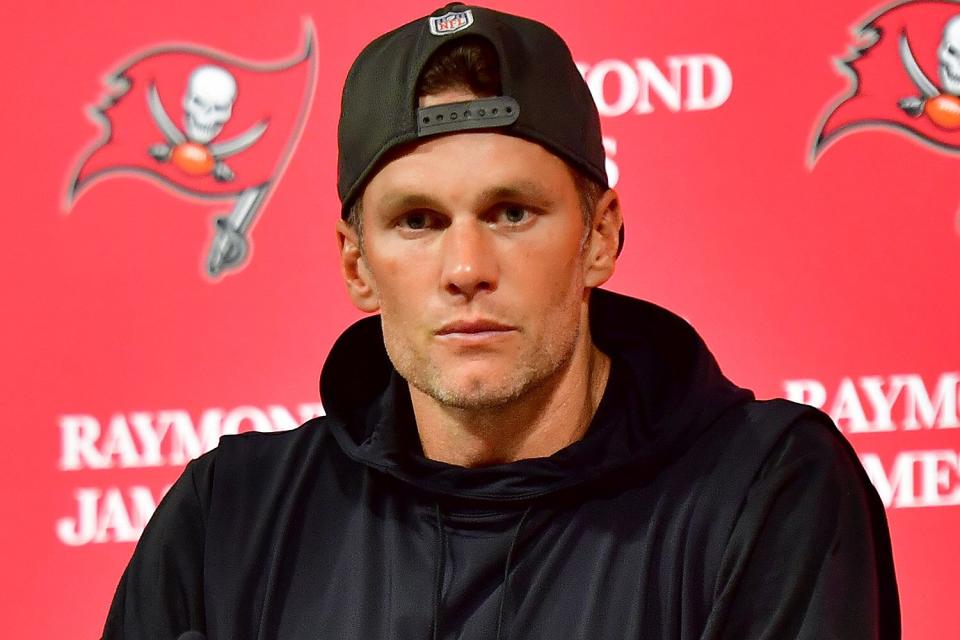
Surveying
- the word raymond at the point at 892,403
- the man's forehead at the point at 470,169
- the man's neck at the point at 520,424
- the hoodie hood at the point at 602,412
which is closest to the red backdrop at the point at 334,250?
the word raymond at the point at 892,403

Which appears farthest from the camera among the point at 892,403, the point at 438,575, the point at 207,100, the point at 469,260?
the point at 207,100

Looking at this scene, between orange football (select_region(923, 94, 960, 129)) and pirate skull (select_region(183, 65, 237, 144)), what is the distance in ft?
3.51

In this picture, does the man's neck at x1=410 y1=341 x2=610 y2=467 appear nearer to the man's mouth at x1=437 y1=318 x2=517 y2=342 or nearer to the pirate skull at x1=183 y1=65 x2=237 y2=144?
the man's mouth at x1=437 y1=318 x2=517 y2=342

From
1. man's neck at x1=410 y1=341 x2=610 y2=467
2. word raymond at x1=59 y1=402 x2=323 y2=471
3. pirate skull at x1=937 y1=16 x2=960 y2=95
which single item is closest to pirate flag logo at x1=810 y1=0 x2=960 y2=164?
pirate skull at x1=937 y1=16 x2=960 y2=95

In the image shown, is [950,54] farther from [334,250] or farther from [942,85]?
[334,250]

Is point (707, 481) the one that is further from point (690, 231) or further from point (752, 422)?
point (690, 231)

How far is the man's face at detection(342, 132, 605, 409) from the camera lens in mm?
1329

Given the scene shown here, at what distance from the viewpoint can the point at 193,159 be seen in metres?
2.10

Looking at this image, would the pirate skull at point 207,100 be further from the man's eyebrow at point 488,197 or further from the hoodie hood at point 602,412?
the man's eyebrow at point 488,197

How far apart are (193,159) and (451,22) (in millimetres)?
846

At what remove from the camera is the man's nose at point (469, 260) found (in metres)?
1.30

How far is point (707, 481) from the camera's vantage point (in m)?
1.38

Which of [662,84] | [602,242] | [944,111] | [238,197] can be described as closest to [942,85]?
[944,111]

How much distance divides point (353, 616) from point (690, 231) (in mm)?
897
